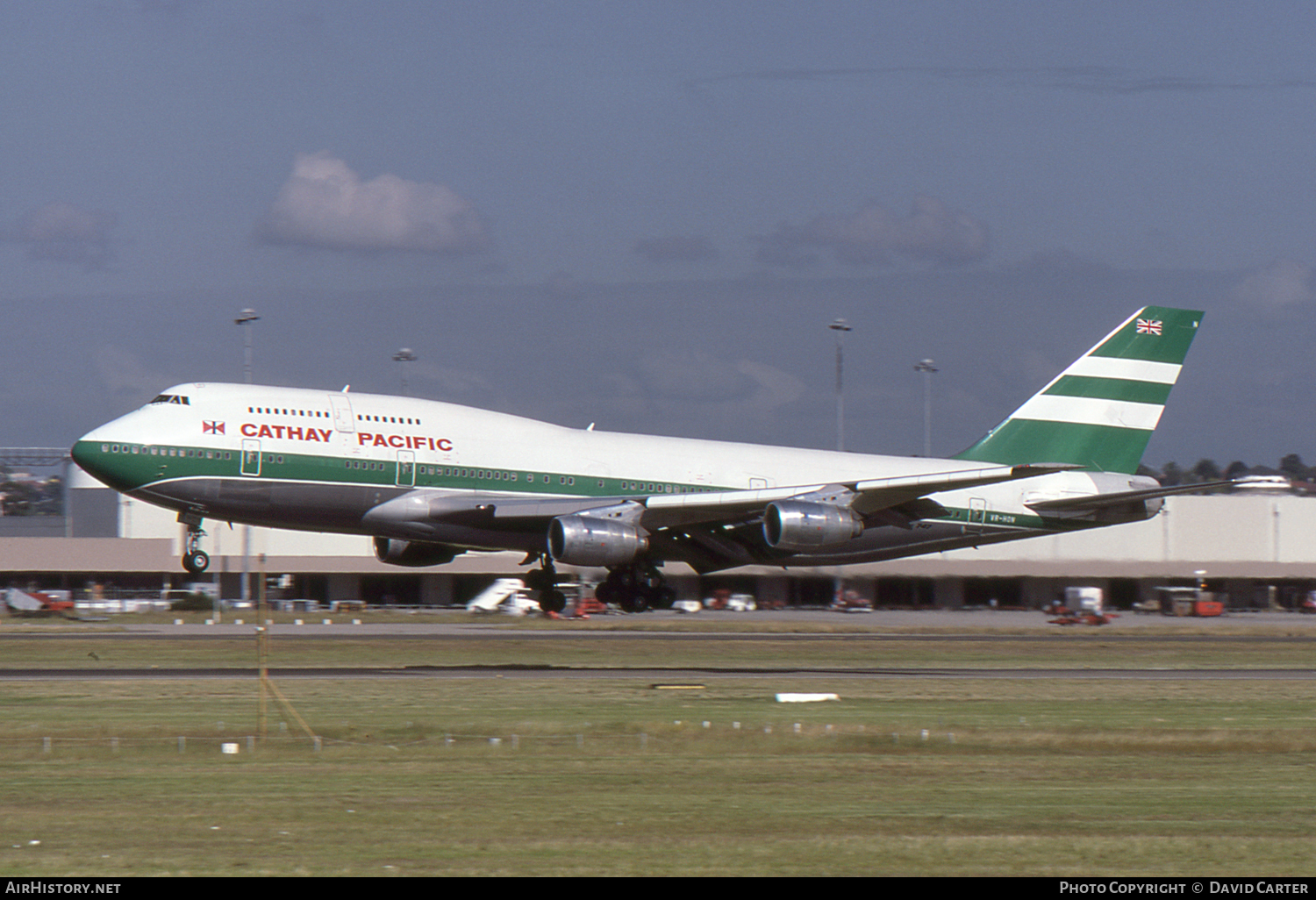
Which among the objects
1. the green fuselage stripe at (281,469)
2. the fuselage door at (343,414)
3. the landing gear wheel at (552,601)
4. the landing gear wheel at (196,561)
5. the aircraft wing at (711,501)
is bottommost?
the landing gear wheel at (552,601)

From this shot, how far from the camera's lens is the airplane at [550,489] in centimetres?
4012

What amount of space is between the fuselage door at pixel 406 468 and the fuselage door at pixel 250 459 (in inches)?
154

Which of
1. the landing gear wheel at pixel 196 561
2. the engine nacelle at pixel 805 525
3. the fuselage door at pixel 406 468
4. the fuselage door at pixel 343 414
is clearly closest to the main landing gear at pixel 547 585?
the fuselage door at pixel 406 468

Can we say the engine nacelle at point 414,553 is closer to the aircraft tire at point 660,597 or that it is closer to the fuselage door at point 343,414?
the fuselage door at point 343,414

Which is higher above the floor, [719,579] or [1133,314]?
[1133,314]

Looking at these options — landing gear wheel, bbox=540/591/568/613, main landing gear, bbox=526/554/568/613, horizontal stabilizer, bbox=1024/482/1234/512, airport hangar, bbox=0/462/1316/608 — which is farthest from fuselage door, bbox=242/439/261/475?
airport hangar, bbox=0/462/1316/608

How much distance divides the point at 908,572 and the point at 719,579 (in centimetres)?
1430

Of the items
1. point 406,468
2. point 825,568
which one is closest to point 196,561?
point 406,468

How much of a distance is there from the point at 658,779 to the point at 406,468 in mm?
21504
